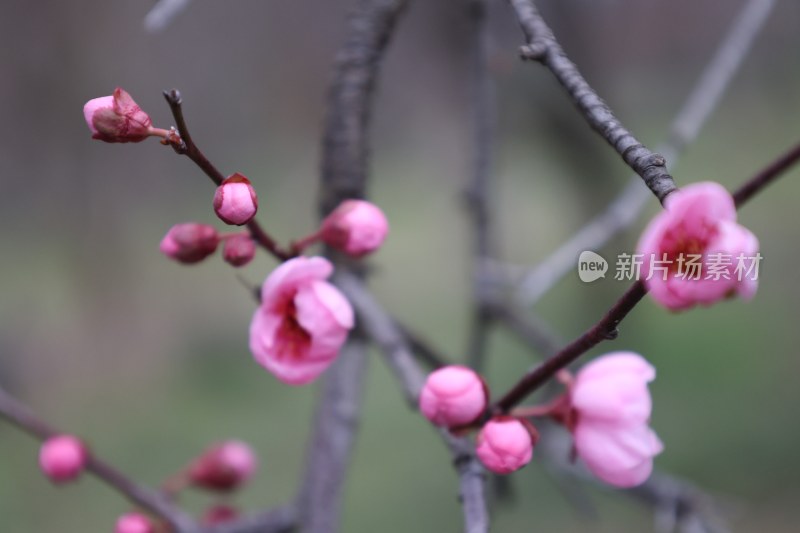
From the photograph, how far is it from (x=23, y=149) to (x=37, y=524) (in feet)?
3.98

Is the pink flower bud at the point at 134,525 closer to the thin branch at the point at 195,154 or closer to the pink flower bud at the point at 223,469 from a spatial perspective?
the pink flower bud at the point at 223,469

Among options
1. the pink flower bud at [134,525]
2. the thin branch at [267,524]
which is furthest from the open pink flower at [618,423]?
the pink flower bud at [134,525]

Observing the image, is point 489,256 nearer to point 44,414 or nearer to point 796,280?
point 44,414

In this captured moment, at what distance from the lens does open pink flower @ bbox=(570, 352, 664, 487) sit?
0.38m

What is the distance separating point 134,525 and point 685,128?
Answer: 0.62 metres

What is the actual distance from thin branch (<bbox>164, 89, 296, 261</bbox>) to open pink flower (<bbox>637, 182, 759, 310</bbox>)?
191 mm

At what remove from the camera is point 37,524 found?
6.19 feet

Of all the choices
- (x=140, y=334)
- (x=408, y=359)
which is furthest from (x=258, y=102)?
(x=408, y=359)

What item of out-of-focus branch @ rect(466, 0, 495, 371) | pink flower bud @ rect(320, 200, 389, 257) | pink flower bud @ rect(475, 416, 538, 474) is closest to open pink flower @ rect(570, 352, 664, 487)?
pink flower bud @ rect(475, 416, 538, 474)

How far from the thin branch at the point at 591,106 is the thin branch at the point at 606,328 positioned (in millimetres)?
31

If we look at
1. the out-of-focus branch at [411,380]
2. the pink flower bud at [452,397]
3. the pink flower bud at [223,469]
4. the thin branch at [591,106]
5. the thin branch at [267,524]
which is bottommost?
the pink flower bud at [223,469]

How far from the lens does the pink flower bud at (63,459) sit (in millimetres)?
589

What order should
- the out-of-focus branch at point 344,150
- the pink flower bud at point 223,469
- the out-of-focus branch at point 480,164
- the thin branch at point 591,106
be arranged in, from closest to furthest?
1. the thin branch at point 591,106
2. the out-of-focus branch at point 344,150
3. the pink flower bud at point 223,469
4. the out-of-focus branch at point 480,164

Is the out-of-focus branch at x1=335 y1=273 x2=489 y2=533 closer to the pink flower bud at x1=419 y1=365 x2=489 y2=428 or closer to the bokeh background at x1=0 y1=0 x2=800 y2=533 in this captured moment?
the pink flower bud at x1=419 y1=365 x2=489 y2=428
